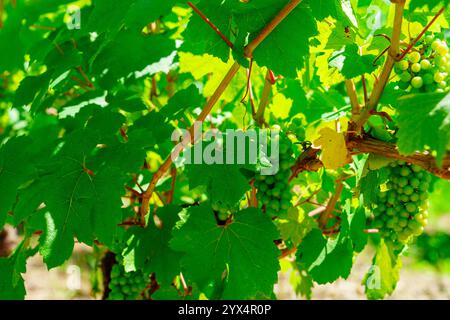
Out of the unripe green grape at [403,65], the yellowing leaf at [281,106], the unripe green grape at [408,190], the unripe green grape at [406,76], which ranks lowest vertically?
the unripe green grape at [408,190]

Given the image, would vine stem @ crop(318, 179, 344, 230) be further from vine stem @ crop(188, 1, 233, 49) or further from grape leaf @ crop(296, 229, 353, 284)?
vine stem @ crop(188, 1, 233, 49)

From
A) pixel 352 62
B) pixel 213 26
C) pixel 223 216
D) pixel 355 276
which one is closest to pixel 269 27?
pixel 213 26

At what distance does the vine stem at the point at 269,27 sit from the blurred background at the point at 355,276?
2.46 metres

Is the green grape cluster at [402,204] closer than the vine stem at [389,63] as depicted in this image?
No

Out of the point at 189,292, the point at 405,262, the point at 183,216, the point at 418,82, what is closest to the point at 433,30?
the point at 418,82

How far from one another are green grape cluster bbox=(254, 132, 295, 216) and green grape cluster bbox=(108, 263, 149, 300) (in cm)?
59

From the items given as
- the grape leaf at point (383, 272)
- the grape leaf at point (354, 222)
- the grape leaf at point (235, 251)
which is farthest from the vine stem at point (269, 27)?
the grape leaf at point (383, 272)

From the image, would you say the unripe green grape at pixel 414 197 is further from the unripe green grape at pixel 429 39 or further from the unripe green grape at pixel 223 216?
the unripe green grape at pixel 223 216

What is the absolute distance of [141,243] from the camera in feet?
5.65

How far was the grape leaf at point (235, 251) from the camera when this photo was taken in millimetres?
1485
